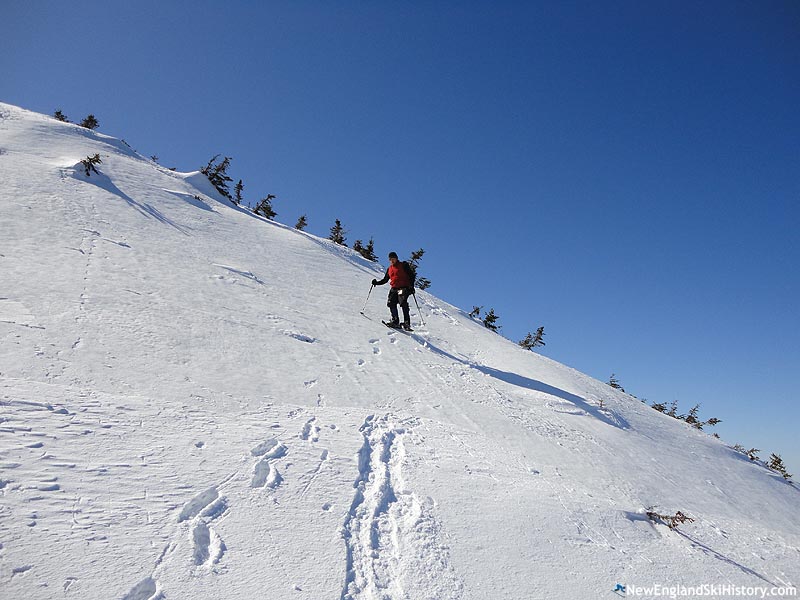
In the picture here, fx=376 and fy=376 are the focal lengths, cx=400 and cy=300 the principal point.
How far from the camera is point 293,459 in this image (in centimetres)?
399

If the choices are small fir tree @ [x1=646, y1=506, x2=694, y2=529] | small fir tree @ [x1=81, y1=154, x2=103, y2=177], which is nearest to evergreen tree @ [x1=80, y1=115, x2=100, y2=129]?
small fir tree @ [x1=81, y1=154, x2=103, y2=177]

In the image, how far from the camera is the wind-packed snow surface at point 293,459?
2.84 m

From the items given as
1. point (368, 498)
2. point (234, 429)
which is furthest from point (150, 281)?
point (368, 498)

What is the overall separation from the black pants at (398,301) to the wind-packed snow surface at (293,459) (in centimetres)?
66

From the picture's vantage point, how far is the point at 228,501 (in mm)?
3279

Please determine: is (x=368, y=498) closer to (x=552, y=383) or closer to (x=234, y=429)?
(x=234, y=429)

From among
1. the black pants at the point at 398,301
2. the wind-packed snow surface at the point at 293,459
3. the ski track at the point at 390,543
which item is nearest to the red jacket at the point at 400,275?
the black pants at the point at 398,301

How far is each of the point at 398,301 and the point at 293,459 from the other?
6218mm

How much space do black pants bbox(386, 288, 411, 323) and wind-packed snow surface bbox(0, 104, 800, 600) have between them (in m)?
0.66

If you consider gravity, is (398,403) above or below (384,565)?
above

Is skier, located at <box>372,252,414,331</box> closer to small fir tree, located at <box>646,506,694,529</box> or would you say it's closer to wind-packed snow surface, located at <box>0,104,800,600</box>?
wind-packed snow surface, located at <box>0,104,800,600</box>

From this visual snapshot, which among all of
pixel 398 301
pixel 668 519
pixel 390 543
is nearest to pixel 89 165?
pixel 398 301

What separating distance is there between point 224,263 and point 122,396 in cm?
581

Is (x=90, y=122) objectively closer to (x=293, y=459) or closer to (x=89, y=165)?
(x=89, y=165)
